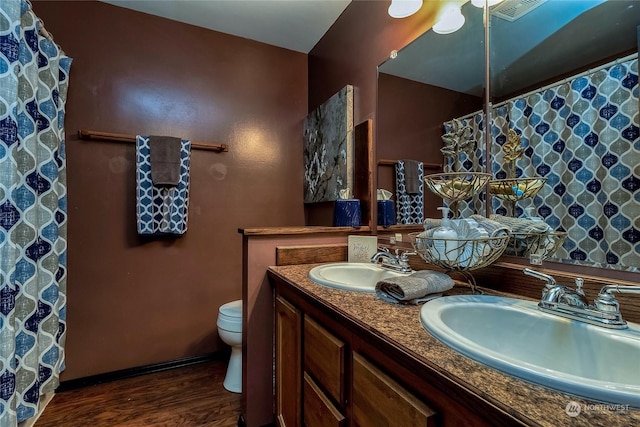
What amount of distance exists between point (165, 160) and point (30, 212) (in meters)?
0.71

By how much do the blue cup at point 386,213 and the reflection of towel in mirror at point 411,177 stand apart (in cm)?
14

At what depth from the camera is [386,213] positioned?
63.9 inches

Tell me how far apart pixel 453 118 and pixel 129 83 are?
6.49 ft

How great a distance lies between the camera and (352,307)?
82cm

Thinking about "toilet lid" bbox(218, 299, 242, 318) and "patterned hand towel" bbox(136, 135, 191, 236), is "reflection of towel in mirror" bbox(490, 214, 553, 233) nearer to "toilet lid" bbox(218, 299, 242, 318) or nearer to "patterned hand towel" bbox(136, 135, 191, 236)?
"toilet lid" bbox(218, 299, 242, 318)

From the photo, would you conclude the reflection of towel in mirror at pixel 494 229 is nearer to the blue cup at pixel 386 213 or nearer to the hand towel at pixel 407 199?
the hand towel at pixel 407 199

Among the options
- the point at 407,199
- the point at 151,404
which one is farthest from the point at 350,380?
the point at 151,404

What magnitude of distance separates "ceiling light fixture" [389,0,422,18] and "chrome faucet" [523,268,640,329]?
1220 millimetres

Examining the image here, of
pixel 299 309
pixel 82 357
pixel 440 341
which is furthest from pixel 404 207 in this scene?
pixel 82 357

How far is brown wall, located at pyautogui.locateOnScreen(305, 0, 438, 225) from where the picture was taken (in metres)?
1.50

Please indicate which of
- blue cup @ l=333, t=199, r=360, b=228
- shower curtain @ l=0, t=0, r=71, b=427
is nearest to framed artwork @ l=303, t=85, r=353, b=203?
blue cup @ l=333, t=199, r=360, b=228

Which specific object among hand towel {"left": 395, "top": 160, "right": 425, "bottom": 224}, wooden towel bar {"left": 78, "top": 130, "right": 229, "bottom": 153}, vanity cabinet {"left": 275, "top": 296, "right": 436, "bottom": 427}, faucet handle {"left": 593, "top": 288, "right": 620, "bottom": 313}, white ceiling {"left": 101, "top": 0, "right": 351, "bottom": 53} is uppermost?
white ceiling {"left": 101, "top": 0, "right": 351, "bottom": 53}

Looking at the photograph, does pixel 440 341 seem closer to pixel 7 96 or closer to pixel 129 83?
pixel 7 96

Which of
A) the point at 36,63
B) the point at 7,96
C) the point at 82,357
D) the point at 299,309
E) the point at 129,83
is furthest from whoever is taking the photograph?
the point at 129,83
